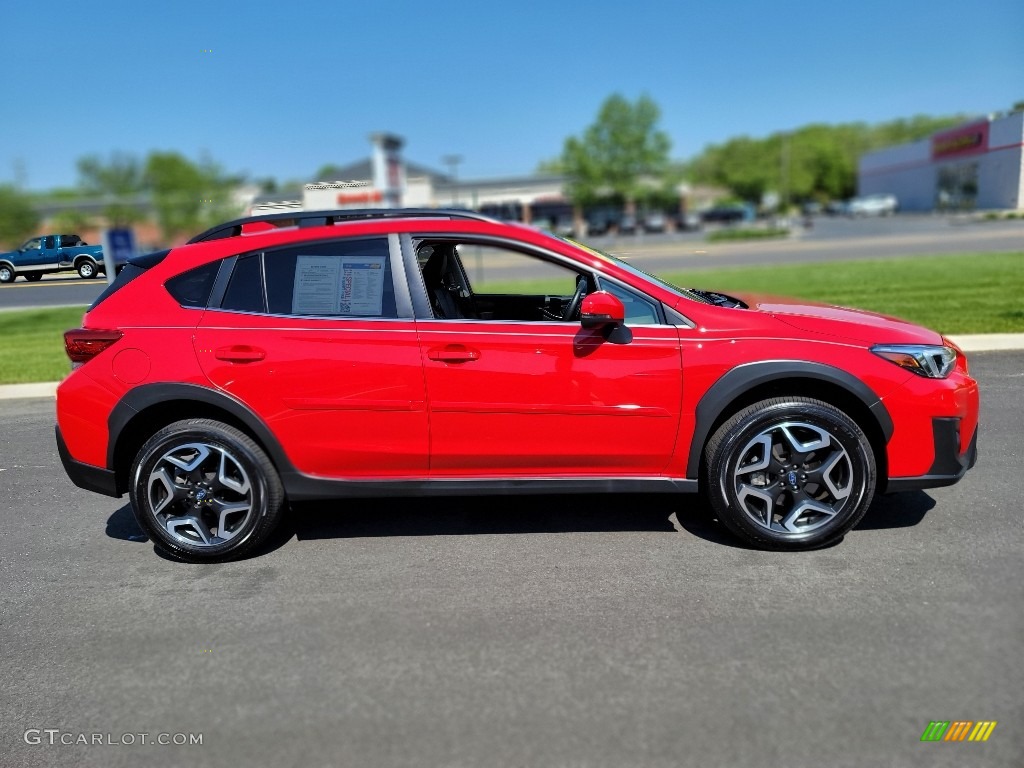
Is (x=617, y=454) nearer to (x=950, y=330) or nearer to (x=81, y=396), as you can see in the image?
(x=81, y=396)

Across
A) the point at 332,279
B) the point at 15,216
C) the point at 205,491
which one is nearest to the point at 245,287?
the point at 332,279

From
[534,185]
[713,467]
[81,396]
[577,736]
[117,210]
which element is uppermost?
[534,185]

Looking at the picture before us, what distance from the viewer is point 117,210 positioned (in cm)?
902

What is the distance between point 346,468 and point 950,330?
28.6ft

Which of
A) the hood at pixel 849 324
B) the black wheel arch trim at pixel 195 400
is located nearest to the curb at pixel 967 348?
the hood at pixel 849 324

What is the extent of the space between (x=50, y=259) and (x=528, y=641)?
6.30 m

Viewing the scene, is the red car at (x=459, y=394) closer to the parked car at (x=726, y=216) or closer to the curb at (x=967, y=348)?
the curb at (x=967, y=348)

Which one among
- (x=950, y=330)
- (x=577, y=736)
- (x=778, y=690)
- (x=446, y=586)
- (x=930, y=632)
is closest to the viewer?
(x=577, y=736)

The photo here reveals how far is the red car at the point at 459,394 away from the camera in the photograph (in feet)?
12.4

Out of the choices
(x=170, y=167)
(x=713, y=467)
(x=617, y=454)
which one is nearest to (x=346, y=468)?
(x=617, y=454)

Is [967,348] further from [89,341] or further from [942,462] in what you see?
[89,341]

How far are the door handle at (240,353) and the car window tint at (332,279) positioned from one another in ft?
0.74

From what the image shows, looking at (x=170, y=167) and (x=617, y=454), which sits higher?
(x=170, y=167)

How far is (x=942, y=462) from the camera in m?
3.81
